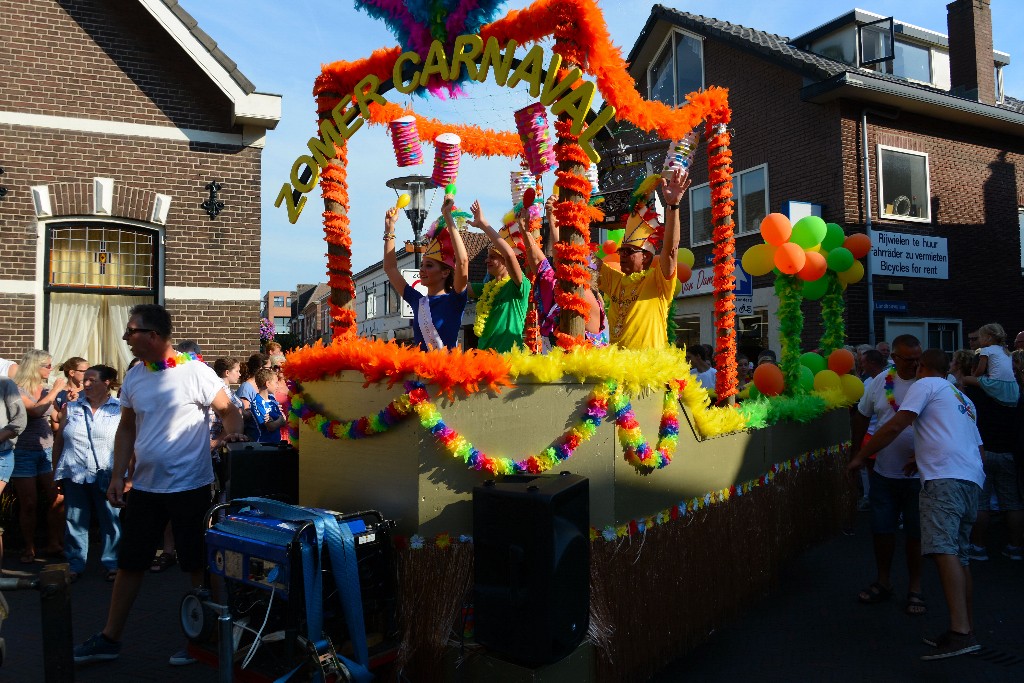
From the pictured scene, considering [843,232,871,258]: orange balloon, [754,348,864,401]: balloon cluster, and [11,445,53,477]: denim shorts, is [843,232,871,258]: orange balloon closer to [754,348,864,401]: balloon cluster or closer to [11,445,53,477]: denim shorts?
[754,348,864,401]: balloon cluster

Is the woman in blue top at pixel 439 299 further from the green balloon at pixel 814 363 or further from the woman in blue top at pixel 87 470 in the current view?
the green balloon at pixel 814 363

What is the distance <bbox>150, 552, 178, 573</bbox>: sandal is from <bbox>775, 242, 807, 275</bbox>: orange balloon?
5783mm

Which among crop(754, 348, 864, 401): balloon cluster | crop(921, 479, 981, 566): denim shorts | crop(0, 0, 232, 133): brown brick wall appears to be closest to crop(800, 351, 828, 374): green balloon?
crop(754, 348, 864, 401): balloon cluster

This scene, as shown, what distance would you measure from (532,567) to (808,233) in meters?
5.36

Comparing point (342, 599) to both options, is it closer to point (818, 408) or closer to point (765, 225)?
point (818, 408)

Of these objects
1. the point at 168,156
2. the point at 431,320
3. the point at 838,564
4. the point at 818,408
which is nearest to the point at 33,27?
the point at 168,156

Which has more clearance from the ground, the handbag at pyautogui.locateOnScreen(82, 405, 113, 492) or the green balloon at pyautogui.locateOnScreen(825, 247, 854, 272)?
the green balloon at pyautogui.locateOnScreen(825, 247, 854, 272)

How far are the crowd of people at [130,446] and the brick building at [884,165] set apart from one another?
10.6m

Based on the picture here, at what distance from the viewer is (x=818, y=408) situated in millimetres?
6344

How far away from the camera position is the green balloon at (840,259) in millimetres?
7469

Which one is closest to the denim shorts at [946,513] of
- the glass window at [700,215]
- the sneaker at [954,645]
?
the sneaker at [954,645]

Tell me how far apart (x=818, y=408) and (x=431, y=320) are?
11.6ft

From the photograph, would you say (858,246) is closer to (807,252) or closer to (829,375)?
(807,252)

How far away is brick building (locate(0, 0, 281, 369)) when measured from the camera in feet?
28.6
